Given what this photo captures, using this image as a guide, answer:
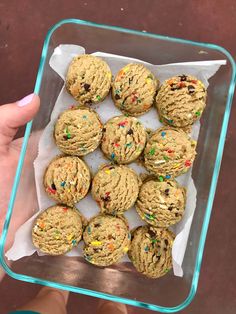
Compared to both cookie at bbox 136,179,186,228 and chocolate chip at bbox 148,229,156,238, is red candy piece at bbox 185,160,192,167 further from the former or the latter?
chocolate chip at bbox 148,229,156,238

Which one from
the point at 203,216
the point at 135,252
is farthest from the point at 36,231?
the point at 203,216

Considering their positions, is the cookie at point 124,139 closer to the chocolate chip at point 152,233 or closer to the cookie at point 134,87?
the cookie at point 134,87

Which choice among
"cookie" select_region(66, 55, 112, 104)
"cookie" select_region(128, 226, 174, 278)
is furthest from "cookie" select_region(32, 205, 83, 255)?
"cookie" select_region(66, 55, 112, 104)

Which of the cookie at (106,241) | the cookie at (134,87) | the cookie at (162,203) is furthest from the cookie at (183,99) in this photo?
the cookie at (106,241)

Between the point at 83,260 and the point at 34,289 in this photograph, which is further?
the point at 34,289

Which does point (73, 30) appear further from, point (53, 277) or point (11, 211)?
point (53, 277)

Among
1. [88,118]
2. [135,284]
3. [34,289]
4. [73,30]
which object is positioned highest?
[73,30]

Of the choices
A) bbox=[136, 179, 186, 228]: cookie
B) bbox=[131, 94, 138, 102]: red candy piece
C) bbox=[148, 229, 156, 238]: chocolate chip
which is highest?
bbox=[131, 94, 138, 102]: red candy piece
